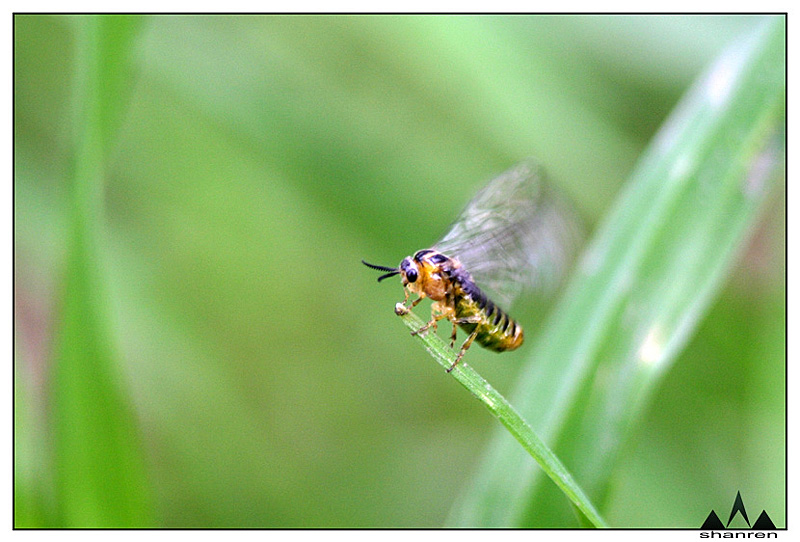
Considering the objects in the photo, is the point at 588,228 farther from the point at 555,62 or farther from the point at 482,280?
the point at 482,280

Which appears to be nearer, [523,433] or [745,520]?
[523,433]

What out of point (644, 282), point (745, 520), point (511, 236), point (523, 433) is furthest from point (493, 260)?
point (745, 520)

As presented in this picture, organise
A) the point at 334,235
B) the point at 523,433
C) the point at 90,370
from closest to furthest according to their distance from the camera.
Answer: the point at 523,433 → the point at 90,370 → the point at 334,235

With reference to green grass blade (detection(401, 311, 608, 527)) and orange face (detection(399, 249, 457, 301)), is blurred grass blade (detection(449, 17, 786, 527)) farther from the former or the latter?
green grass blade (detection(401, 311, 608, 527))

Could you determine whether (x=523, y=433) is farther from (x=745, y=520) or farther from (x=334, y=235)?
(x=334, y=235)

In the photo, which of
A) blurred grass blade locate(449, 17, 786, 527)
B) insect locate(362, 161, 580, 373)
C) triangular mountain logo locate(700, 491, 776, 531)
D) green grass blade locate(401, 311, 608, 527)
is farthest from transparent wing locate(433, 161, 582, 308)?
triangular mountain logo locate(700, 491, 776, 531)

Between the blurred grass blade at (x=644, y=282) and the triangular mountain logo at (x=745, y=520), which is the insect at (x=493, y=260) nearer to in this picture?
the blurred grass blade at (x=644, y=282)
